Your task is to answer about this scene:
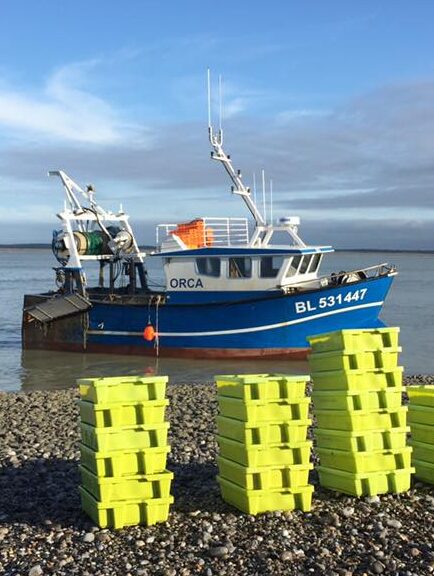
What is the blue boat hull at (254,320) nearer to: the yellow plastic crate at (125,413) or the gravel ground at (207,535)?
the gravel ground at (207,535)

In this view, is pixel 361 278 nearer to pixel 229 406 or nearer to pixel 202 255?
pixel 202 255

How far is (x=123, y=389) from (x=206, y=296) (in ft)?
42.8

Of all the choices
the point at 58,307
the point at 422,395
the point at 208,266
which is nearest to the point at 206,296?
the point at 208,266

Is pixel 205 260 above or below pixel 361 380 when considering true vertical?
above

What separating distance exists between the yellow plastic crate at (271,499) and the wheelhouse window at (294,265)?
41.6 ft

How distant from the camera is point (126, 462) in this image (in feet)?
21.0

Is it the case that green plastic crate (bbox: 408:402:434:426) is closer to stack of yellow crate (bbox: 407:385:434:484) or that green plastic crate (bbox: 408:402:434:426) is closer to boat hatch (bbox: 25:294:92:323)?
stack of yellow crate (bbox: 407:385:434:484)

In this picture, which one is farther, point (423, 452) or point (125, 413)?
point (423, 452)

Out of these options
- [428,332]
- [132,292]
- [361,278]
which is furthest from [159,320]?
[428,332]

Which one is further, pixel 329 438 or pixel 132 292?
pixel 132 292

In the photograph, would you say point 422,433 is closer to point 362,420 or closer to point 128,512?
point 362,420

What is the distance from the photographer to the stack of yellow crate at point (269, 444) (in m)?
6.54

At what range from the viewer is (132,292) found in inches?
843

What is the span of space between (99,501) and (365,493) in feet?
7.97
